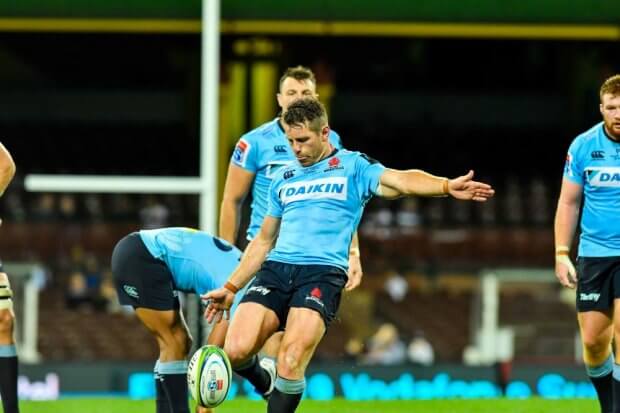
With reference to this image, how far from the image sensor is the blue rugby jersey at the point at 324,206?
20.4 ft

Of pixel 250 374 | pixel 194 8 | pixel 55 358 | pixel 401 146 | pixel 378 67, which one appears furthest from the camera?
pixel 378 67

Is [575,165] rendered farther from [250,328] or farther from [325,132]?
[250,328]

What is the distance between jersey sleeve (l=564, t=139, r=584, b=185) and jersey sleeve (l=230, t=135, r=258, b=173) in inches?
71.4

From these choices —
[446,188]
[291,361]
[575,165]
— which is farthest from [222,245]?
[575,165]

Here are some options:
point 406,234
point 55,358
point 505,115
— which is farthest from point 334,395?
point 505,115

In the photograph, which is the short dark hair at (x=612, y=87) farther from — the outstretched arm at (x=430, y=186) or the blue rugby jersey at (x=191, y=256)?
the blue rugby jersey at (x=191, y=256)

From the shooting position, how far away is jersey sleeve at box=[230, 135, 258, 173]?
7465 mm

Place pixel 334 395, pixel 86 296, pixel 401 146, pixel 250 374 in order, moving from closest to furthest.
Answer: pixel 250 374 < pixel 334 395 < pixel 86 296 < pixel 401 146

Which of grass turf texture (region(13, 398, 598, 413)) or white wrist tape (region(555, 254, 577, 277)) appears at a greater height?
white wrist tape (region(555, 254, 577, 277))

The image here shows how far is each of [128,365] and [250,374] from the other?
16.2 feet

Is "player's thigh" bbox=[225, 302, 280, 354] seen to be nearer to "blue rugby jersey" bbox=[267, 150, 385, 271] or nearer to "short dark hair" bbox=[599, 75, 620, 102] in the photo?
"blue rugby jersey" bbox=[267, 150, 385, 271]

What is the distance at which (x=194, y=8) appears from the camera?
1239 cm

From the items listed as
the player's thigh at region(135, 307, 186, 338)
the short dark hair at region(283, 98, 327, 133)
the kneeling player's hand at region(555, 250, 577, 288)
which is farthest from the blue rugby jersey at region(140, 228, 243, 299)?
the kneeling player's hand at region(555, 250, 577, 288)

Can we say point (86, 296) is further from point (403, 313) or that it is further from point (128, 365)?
point (128, 365)
